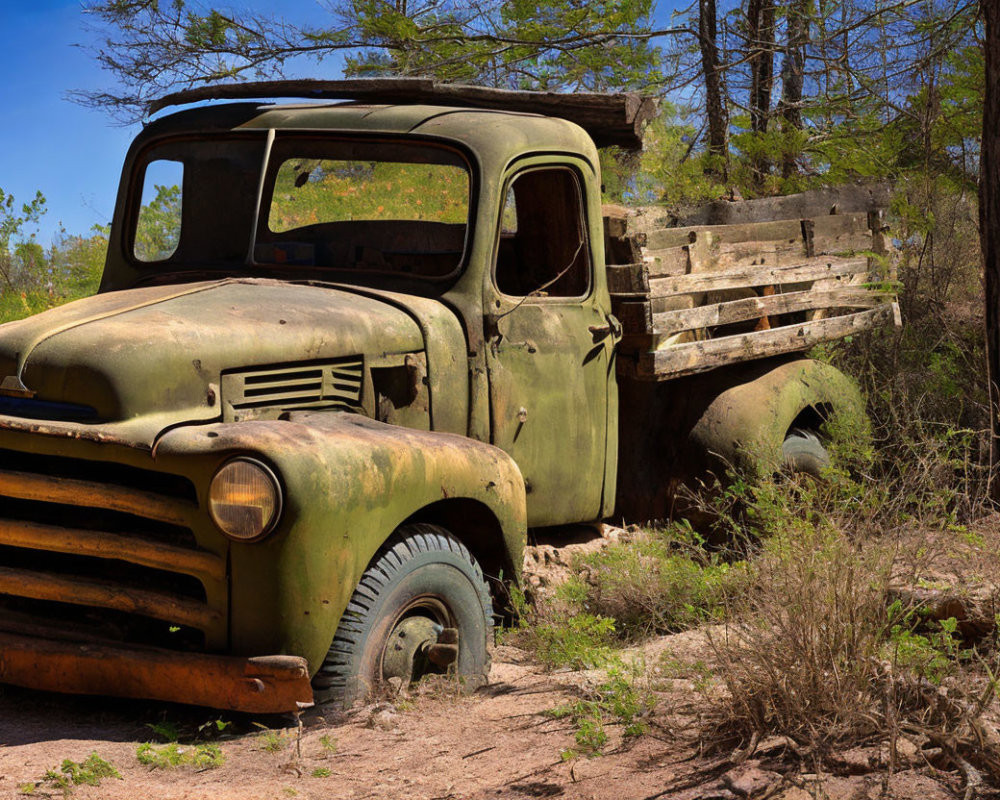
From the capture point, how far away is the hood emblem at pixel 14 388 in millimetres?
3582

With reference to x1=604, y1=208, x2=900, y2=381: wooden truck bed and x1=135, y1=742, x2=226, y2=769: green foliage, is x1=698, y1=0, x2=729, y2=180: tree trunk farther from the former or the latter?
x1=135, y1=742, x2=226, y2=769: green foliage

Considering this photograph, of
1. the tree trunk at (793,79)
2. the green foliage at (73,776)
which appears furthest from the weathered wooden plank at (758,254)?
the green foliage at (73,776)

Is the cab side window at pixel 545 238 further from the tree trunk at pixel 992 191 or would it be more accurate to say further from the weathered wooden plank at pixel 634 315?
the tree trunk at pixel 992 191

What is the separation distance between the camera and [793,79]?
1286 cm

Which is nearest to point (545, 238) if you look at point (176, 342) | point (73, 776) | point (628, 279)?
point (628, 279)

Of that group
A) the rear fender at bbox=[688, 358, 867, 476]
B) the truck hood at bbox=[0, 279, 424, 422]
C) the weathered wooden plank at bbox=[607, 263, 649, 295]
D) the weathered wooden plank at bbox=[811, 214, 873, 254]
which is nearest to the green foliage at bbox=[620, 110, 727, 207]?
the weathered wooden plank at bbox=[811, 214, 873, 254]

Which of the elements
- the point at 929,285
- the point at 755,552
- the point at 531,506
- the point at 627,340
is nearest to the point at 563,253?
the point at 627,340

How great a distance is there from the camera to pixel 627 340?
548 cm

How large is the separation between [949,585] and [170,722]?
2817 millimetres

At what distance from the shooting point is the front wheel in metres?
3.55

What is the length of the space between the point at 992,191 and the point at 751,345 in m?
1.56

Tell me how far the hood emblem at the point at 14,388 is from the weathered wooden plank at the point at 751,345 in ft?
9.35

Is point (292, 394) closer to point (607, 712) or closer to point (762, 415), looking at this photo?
point (607, 712)

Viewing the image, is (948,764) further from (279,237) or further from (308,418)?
(279,237)
